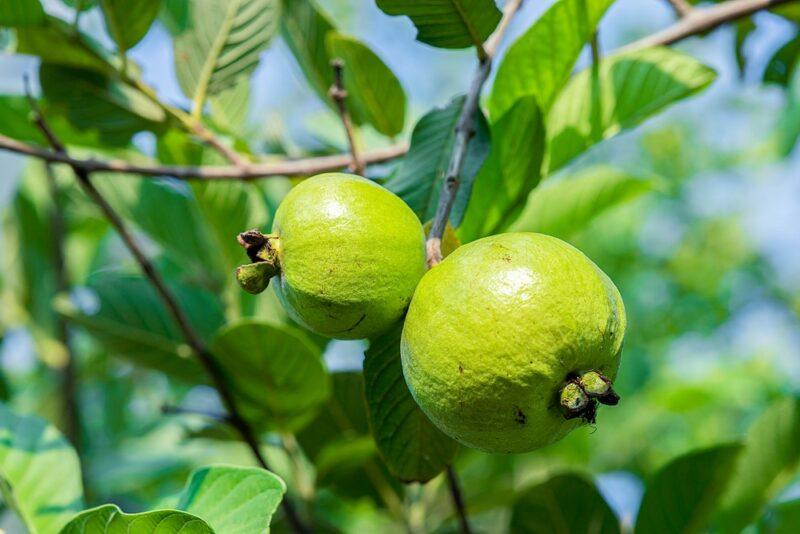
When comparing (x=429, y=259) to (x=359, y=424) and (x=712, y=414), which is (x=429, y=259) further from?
(x=712, y=414)

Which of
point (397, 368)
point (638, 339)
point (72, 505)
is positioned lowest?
point (638, 339)

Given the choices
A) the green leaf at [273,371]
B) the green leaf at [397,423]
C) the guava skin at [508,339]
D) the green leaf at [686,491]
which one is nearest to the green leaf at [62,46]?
the green leaf at [273,371]

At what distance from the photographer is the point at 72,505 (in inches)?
43.3

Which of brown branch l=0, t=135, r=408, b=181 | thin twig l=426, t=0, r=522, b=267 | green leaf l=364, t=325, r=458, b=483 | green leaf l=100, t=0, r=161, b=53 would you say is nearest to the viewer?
thin twig l=426, t=0, r=522, b=267

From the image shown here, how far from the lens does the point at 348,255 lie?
2.79 ft

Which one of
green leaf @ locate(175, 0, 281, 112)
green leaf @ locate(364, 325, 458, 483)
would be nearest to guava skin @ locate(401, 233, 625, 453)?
green leaf @ locate(364, 325, 458, 483)

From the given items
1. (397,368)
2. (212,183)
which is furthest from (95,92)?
(397,368)

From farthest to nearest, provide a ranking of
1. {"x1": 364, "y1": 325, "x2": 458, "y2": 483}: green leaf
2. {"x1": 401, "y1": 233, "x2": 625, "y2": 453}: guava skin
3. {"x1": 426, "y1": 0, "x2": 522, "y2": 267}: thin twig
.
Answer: {"x1": 364, "y1": 325, "x2": 458, "y2": 483}: green leaf
{"x1": 426, "y1": 0, "x2": 522, "y2": 267}: thin twig
{"x1": 401, "y1": 233, "x2": 625, "y2": 453}: guava skin

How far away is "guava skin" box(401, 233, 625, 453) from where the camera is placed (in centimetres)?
77

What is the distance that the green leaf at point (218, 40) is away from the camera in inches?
59.6

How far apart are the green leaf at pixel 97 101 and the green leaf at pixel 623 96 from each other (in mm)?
765

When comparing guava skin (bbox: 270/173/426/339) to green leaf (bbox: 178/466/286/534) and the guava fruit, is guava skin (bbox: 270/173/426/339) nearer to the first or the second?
the guava fruit

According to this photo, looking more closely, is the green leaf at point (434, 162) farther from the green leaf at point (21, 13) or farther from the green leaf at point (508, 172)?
the green leaf at point (21, 13)

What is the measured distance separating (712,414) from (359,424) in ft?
7.71
